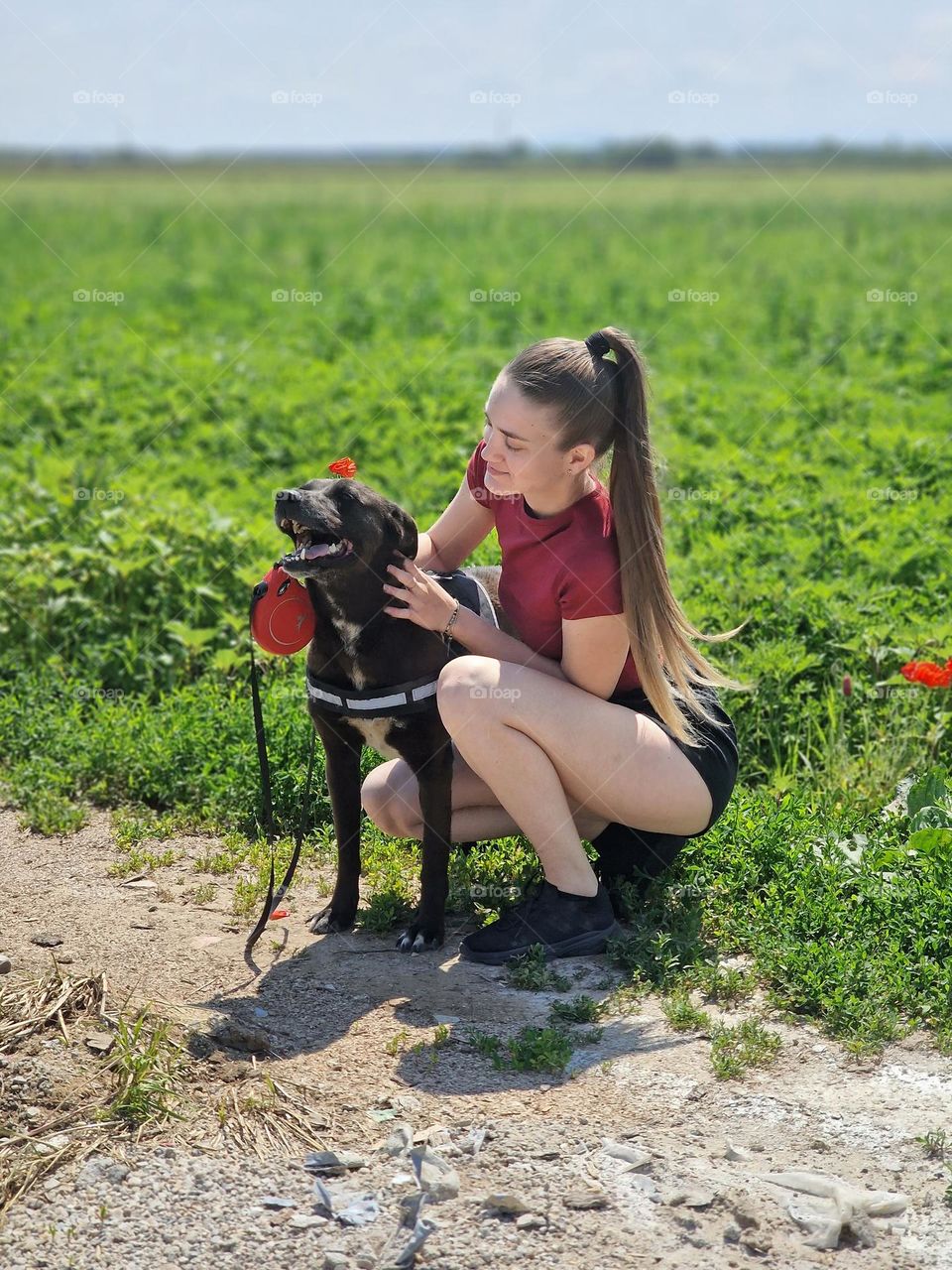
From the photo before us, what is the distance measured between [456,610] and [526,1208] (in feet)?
5.44

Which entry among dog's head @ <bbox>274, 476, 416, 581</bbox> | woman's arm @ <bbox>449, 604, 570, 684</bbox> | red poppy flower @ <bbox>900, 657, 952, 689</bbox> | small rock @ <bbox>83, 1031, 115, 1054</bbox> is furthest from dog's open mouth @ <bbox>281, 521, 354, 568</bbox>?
red poppy flower @ <bbox>900, 657, 952, 689</bbox>

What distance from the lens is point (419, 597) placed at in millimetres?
3752

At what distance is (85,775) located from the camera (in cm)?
530

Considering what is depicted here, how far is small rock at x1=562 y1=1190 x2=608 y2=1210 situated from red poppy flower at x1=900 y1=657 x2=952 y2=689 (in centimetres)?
256

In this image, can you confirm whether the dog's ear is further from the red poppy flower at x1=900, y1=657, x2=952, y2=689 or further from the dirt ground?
the red poppy flower at x1=900, y1=657, x2=952, y2=689

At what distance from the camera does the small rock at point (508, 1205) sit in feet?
9.22

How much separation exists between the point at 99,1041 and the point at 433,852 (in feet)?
3.69

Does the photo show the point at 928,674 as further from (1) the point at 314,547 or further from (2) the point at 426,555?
(1) the point at 314,547

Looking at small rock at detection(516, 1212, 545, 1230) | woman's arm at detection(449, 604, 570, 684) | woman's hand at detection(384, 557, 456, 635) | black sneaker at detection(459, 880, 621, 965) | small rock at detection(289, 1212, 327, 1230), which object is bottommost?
small rock at detection(289, 1212, 327, 1230)

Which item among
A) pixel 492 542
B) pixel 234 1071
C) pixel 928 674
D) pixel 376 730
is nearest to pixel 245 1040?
pixel 234 1071

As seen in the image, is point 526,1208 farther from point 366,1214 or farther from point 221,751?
point 221,751

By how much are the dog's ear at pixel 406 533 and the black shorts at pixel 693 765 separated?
762 mm

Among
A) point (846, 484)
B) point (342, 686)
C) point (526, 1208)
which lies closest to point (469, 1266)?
point (526, 1208)

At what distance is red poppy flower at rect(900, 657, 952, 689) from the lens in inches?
189
